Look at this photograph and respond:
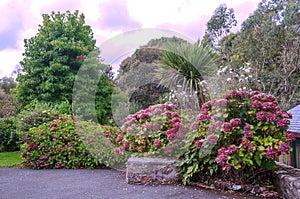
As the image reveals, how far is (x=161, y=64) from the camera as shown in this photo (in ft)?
26.4

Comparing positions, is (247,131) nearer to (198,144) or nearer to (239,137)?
(239,137)

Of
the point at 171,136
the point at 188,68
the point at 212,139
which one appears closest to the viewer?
the point at 212,139

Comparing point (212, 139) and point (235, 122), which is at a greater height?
point (235, 122)

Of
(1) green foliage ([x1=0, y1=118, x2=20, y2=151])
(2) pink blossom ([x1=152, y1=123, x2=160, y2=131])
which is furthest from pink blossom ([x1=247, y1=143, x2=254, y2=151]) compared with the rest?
(1) green foliage ([x1=0, y1=118, x2=20, y2=151])

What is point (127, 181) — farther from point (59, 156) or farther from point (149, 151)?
point (59, 156)

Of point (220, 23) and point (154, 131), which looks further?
point (220, 23)

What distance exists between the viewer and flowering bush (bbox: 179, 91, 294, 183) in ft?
9.88

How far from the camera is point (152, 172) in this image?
3701mm

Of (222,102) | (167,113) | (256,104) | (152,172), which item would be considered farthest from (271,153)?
(167,113)


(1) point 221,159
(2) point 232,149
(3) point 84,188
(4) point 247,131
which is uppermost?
(4) point 247,131

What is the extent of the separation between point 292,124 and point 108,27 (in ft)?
16.8

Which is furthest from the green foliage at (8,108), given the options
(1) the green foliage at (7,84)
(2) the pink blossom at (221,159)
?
(2) the pink blossom at (221,159)

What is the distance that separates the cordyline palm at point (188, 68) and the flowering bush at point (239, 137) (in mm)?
3789

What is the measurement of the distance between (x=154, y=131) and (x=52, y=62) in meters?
5.85
